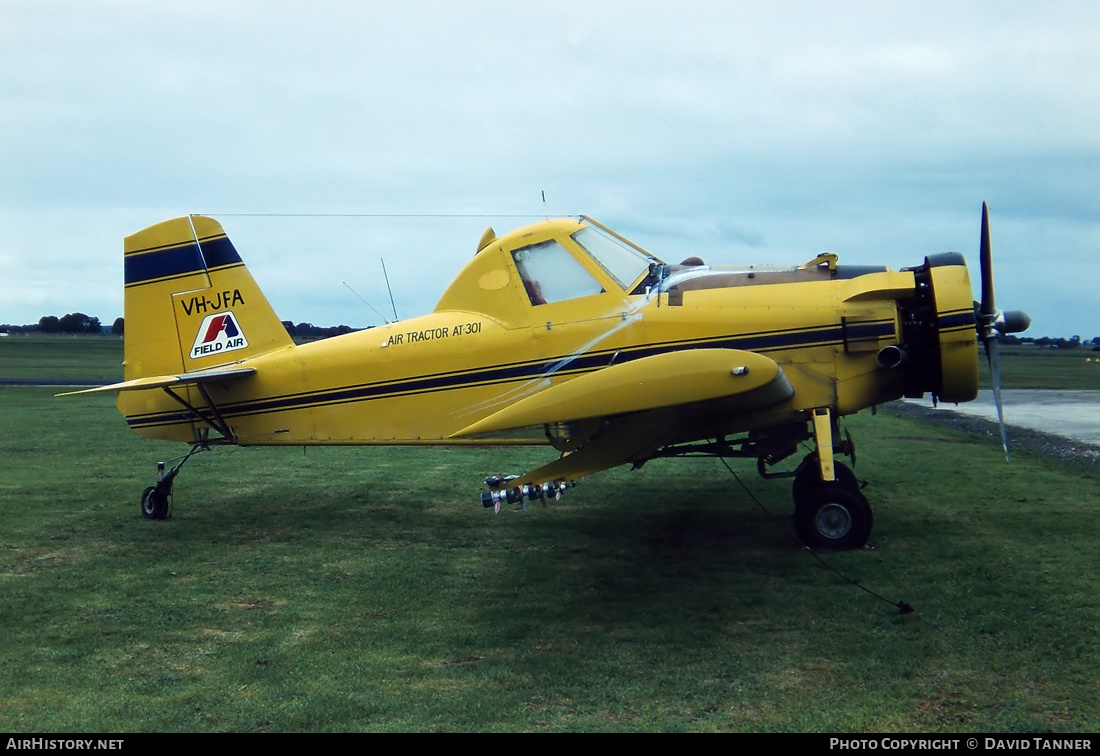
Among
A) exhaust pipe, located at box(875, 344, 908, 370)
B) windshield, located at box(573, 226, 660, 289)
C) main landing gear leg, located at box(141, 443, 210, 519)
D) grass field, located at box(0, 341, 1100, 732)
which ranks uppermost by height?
windshield, located at box(573, 226, 660, 289)

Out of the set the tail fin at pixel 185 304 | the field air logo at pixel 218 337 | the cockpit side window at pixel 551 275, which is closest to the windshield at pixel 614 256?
the cockpit side window at pixel 551 275

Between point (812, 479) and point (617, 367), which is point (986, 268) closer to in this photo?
point (812, 479)

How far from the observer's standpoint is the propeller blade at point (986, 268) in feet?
25.2

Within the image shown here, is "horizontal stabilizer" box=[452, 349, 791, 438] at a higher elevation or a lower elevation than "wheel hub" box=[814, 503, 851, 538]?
higher

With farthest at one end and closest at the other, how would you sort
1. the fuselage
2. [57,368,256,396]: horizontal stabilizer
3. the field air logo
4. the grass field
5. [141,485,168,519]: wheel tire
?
the field air logo → [141,485,168,519]: wheel tire → [57,368,256,396]: horizontal stabilizer → the fuselage → the grass field

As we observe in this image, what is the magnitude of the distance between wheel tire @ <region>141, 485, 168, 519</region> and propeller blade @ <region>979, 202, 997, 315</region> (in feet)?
27.5

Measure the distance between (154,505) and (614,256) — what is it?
5641 millimetres

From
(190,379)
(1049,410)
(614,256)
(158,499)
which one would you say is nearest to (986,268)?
(614,256)

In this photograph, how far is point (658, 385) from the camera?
635 centimetres

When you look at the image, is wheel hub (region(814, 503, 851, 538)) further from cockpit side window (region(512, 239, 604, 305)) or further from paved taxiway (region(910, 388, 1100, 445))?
paved taxiway (region(910, 388, 1100, 445))

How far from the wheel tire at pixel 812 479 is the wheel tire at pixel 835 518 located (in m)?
0.09

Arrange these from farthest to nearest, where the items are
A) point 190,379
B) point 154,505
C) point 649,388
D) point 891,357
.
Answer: point 154,505 < point 190,379 < point 891,357 < point 649,388

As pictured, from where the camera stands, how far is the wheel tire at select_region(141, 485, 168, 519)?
9797 millimetres

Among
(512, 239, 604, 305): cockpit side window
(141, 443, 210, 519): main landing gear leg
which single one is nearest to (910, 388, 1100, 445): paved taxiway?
(512, 239, 604, 305): cockpit side window
